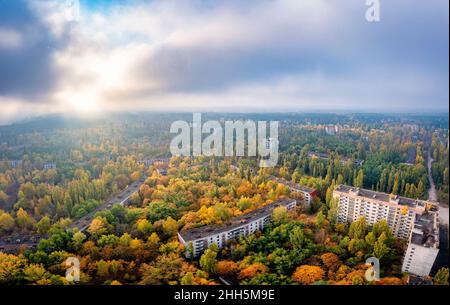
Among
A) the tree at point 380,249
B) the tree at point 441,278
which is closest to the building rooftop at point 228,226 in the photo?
the tree at point 380,249

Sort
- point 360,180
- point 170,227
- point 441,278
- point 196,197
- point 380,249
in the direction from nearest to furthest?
point 441,278 < point 380,249 < point 170,227 < point 196,197 < point 360,180

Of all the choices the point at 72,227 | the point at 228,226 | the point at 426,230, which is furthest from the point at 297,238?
the point at 72,227

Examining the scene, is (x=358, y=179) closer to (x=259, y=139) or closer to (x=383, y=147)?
(x=383, y=147)

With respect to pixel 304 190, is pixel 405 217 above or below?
below

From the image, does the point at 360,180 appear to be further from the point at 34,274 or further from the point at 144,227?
the point at 34,274

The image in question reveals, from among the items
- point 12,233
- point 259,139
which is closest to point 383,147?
point 259,139

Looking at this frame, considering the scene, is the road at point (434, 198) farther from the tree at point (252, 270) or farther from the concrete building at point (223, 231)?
the tree at point (252, 270)

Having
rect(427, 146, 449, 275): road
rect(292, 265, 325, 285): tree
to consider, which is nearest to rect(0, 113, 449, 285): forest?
rect(292, 265, 325, 285): tree
